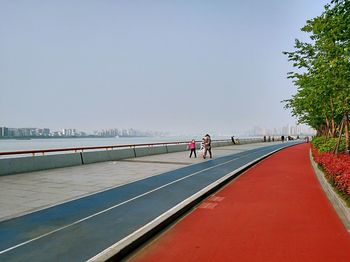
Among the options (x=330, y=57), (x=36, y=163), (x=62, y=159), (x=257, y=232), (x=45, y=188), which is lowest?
(x=257, y=232)

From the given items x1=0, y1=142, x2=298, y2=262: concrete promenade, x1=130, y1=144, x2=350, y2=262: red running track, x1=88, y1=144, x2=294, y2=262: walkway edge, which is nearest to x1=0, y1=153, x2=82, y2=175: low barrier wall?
x1=0, y1=142, x2=298, y2=262: concrete promenade

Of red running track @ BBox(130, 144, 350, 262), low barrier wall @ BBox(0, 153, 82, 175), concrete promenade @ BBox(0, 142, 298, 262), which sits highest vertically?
low barrier wall @ BBox(0, 153, 82, 175)

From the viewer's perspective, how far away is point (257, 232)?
602 centimetres

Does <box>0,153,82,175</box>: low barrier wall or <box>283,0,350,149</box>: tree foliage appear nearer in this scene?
<box>283,0,350,149</box>: tree foliage

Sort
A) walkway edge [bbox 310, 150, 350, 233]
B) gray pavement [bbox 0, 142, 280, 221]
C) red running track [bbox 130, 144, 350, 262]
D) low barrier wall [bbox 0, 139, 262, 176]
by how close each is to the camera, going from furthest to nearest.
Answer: low barrier wall [bbox 0, 139, 262, 176] < gray pavement [bbox 0, 142, 280, 221] < walkway edge [bbox 310, 150, 350, 233] < red running track [bbox 130, 144, 350, 262]

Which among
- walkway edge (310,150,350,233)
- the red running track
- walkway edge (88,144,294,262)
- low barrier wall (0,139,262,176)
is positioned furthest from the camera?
low barrier wall (0,139,262,176)

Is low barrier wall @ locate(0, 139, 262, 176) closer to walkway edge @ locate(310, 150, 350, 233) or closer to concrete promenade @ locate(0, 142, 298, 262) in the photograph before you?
concrete promenade @ locate(0, 142, 298, 262)

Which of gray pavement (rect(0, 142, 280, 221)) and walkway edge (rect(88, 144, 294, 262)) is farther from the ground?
gray pavement (rect(0, 142, 280, 221))

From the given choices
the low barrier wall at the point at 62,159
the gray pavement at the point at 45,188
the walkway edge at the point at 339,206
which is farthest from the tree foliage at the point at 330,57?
the low barrier wall at the point at 62,159

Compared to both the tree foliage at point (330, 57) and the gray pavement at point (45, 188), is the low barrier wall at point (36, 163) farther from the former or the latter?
the tree foliage at point (330, 57)

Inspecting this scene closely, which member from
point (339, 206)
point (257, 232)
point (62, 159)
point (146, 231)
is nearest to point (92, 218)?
point (146, 231)

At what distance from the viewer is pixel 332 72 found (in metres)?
12.4

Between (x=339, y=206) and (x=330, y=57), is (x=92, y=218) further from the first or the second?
(x=330, y=57)

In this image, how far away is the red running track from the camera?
4926mm
